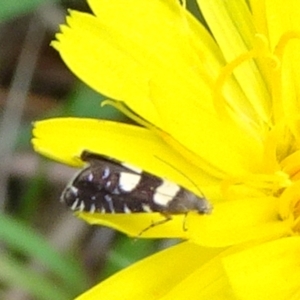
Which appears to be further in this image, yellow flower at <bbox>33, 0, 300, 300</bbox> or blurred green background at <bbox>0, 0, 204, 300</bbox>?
blurred green background at <bbox>0, 0, 204, 300</bbox>

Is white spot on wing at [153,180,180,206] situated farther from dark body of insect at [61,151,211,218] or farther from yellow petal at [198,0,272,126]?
yellow petal at [198,0,272,126]

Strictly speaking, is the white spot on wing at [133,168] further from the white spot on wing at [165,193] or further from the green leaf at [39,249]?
the green leaf at [39,249]

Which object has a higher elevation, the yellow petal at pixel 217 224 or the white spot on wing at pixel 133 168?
the white spot on wing at pixel 133 168

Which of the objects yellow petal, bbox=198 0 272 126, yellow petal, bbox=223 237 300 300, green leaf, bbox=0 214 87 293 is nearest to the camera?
yellow petal, bbox=223 237 300 300

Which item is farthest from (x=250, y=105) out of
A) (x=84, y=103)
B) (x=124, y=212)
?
(x=84, y=103)

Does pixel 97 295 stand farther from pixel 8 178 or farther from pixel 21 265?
pixel 8 178

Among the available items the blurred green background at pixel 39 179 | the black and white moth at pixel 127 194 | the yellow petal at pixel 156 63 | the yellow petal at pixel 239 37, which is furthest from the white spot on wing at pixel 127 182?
the blurred green background at pixel 39 179

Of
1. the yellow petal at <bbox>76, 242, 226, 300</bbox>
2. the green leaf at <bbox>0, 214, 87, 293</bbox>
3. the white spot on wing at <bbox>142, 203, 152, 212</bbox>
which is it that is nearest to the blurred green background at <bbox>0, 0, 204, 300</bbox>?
the green leaf at <bbox>0, 214, 87, 293</bbox>
